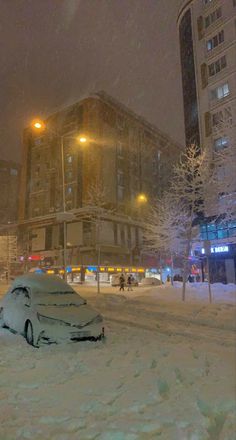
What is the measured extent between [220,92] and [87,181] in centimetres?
3659

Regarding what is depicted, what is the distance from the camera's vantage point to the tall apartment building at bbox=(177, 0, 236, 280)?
34.9 m

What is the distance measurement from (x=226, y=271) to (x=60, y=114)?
185 feet

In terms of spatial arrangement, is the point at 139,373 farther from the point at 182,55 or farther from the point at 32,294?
the point at 182,55

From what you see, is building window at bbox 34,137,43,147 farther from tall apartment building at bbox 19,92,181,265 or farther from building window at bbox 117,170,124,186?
building window at bbox 117,170,124,186

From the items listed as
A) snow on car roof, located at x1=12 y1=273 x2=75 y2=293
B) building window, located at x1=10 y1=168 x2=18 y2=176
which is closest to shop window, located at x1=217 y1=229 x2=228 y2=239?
snow on car roof, located at x1=12 y1=273 x2=75 y2=293

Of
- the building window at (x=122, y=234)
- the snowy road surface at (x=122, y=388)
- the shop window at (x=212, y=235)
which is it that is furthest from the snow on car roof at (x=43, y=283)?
the building window at (x=122, y=234)

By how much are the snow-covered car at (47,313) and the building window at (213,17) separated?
123 feet

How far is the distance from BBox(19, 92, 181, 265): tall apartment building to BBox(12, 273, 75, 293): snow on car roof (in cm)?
5281

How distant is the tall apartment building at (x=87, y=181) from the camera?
67312 millimetres

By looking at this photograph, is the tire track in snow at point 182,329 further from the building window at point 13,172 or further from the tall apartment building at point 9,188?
the building window at point 13,172

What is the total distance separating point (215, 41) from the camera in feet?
121

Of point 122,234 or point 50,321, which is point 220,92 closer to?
point 50,321

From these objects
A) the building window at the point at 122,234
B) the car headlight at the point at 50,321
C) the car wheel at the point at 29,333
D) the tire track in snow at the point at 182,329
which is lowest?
the tire track in snow at the point at 182,329

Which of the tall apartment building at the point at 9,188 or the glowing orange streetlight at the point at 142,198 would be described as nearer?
the glowing orange streetlight at the point at 142,198
